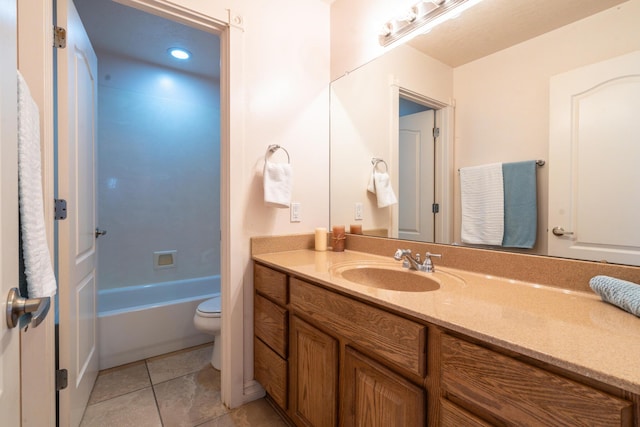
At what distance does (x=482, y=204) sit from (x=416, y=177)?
36 centimetres

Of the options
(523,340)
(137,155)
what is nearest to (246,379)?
(523,340)

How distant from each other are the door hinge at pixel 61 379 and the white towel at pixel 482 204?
6.07ft

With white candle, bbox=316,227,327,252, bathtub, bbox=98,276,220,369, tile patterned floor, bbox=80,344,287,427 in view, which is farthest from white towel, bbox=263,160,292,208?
bathtub, bbox=98,276,220,369

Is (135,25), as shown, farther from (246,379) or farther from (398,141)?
(246,379)

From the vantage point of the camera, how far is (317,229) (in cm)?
176

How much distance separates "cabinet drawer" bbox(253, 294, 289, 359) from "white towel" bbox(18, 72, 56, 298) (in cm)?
85

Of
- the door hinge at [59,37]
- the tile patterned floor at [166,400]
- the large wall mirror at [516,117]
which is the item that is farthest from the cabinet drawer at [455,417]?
the door hinge at [59,37]

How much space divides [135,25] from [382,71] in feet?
5.98

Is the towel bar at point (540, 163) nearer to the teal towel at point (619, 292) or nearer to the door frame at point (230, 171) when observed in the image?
the teal towel at point (619, 292)

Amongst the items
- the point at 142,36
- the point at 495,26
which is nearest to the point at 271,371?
the point at 495,26

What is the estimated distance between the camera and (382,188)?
66.2 inches

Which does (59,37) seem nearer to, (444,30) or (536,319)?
(444,30)

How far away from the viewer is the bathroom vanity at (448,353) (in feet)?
1.70

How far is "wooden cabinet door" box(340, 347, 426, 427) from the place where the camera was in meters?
0.78
